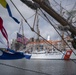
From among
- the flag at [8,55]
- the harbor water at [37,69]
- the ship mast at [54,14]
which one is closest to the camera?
the ship mast at [54,14]

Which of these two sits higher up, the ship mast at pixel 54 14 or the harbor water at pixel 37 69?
the ship mast at pixel 54 14

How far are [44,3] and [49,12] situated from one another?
2.06 feet

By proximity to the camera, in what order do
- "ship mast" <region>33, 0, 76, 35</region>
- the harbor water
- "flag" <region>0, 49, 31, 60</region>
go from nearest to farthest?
"ship mast" <region>33, 0, 76, 35</region> → "flag" <region>0, 49, 31, 60</region> → the harbor water

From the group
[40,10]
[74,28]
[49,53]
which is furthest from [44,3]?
[49,53]

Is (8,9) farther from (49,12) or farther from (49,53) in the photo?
(49,53)

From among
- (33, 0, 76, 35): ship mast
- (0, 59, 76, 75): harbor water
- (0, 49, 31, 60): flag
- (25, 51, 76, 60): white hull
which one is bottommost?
(0, 59, 76, 75): harbor water

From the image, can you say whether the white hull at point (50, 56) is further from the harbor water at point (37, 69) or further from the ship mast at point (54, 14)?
the ship mast at point (54, 14)

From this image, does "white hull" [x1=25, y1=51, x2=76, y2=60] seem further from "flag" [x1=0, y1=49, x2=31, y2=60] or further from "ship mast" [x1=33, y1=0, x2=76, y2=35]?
"flag" [x1=0, y1=49, x2=31, y2=60]

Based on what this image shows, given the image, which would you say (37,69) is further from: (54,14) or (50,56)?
(50,56)

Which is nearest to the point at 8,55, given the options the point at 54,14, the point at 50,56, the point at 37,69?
the point at 54,14

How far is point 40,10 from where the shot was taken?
1443 centimetres

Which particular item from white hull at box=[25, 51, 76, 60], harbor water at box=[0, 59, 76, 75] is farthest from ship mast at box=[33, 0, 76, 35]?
white hull at box=[25, 51, 76, 60]

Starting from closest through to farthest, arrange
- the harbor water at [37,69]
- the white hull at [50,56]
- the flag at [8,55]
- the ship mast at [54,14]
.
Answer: the ship mast at [54,14], the flag at [8,55], the harbor water at [37,69], the white hull at [50,56]

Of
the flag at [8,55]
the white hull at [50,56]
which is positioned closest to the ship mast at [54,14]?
the flag at [8,55]
